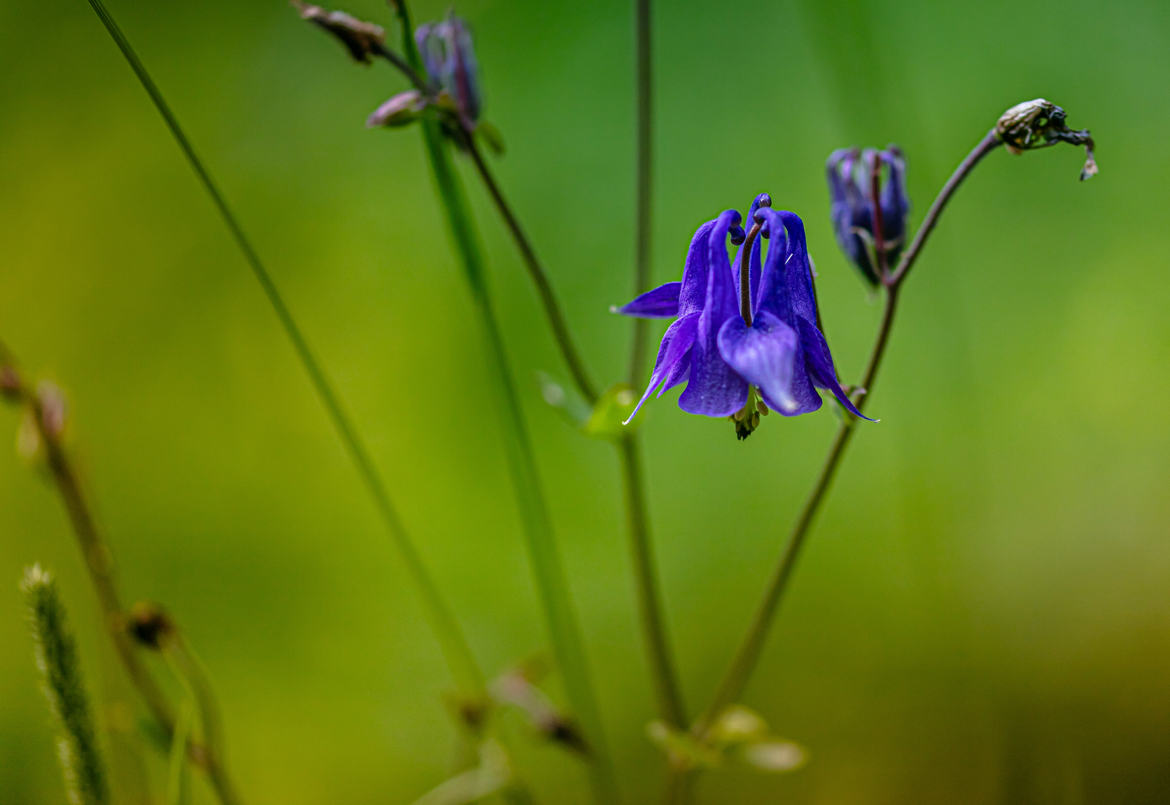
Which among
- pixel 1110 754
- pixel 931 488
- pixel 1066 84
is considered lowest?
pixel 1110 754

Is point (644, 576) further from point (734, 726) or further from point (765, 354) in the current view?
point (765, 354)

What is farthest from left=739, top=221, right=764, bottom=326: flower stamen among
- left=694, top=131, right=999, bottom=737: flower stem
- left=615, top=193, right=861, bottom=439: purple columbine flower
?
left=694, top=131, right=999, bottom=737: flower stem

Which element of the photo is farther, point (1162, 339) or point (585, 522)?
point (585, 522)

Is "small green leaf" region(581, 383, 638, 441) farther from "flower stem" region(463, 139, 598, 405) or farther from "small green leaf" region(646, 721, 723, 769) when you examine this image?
"small green leaf" region(646, 721, 723, 769)

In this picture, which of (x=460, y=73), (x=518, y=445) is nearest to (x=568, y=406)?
(x=518, y=445)

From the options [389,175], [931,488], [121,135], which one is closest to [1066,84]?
[931,488]

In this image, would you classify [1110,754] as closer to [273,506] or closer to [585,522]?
[585,522]

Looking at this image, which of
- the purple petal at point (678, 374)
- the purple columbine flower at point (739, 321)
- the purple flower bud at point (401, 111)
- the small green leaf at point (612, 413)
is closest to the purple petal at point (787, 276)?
the purple columbine flower at point (739, 321)
